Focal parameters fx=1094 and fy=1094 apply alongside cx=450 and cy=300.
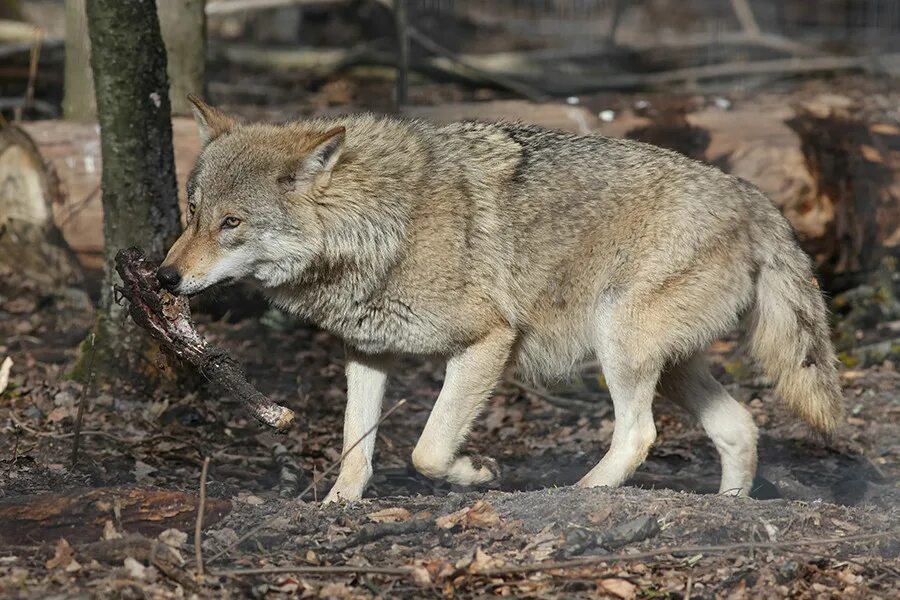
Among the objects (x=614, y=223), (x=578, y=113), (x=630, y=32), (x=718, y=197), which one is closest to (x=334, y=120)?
(x=614, y=223)

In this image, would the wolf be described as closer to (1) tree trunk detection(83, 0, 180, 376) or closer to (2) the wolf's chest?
(2) the wolf's chest

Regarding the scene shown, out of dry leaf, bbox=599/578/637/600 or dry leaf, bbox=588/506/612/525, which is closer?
dry leaf, bbox=599/578/637/600

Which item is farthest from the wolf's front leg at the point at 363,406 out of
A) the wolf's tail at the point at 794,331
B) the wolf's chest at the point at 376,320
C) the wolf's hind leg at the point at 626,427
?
the wolf's tail at the point at 794,331

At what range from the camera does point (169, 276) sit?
4.80 meters

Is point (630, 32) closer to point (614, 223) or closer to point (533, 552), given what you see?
point (614, 223)

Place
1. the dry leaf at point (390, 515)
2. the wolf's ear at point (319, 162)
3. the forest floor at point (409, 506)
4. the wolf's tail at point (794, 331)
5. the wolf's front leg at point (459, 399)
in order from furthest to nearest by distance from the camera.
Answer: the wolf's tail at point (794, 331)
the wolf's front leg at point (459, 399)
the wolf's ear at point (319, 162)
the dry leaf at point (390, 515)
the forest floor at point (409, 506)

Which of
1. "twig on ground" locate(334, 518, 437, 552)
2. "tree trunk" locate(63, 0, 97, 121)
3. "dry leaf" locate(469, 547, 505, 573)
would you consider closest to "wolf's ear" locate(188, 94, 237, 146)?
"twig on ground" locate(334, 518, 437, 552)

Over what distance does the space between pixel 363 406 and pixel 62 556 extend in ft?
6.51

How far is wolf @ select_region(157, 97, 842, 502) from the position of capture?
202 inches

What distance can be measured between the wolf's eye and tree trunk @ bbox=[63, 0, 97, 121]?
14.8 feet

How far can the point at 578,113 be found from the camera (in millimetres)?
8688

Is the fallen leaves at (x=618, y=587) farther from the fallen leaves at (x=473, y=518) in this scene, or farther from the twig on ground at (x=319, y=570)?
Answer: the twig on ground at (x=319, y=570)

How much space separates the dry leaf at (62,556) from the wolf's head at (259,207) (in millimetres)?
1241

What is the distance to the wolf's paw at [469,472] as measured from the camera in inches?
220
